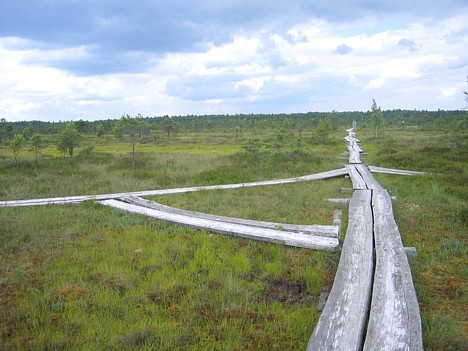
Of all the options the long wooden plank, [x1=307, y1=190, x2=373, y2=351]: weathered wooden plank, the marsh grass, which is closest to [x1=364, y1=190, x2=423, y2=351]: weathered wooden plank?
[x1=307, y1=190, x2=373, y2=351]: weathered wooden plank

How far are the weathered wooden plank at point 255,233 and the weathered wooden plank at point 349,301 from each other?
0.48 m

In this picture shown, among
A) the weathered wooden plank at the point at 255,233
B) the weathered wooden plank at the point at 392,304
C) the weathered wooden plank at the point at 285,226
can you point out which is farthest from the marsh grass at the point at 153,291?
the weathered wooden plank at the point at 392,304

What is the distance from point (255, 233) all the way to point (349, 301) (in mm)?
3053

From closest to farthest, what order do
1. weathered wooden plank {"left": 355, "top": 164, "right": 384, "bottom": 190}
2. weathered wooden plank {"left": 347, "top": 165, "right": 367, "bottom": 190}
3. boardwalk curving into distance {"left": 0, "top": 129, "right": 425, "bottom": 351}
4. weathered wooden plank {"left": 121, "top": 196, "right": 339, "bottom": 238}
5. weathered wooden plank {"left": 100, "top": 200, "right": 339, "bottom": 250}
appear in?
1. boardwalk curving into distance {"left": 0, "top": 129, "right": 425, "bottom": 351}
2. weathered wooden plank {"left": 100, "top": 200, "right": 339, "bottom": 250}
3. weathered wooden plank {"left": 121, "top": 196, "right": 339, "bottom": 238}
4. weathered wooden plank {"left": 355, "top": 164, "right": 384, "bottom": 190}
5. weathered wooden plank {"left": 347, "top": 165, "right": 367, "bottom": 190}

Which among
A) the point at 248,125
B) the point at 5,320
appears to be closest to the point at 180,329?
the point at 5,320

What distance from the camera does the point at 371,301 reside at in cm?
406

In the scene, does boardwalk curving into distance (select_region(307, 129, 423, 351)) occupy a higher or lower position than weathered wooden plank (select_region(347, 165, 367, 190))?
lower

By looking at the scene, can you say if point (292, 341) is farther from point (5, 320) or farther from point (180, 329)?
point (5, 320)

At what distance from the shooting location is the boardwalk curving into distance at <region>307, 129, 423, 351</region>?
10.8 feet

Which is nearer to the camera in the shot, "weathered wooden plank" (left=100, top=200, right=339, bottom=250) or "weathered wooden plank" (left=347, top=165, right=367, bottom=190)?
"weathered wooden plank" (left=100, top=200, right=339, bottom=250)

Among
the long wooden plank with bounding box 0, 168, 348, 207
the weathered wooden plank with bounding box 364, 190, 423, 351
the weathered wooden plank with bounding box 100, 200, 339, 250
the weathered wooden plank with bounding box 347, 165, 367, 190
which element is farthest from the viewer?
the weathered wooden plank with bounding box 347, 165, 367, 190

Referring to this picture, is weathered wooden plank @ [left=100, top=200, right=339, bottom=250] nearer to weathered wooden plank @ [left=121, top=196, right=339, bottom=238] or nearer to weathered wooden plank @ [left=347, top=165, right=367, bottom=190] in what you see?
weathered wooden plank @ [left=121, top=196, right=339, bottom=238]

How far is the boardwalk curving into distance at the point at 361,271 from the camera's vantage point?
336 cm

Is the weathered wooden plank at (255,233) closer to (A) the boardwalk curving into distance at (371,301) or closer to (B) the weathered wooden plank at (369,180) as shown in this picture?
(A) the boardwalk curving into distance at (371,301)
